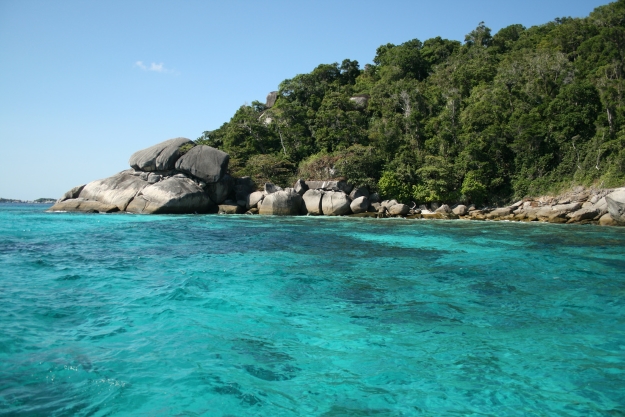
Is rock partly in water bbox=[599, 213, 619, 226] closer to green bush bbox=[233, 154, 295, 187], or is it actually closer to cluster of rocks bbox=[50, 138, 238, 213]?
green bush bbox=[233, 154, 295, 187]

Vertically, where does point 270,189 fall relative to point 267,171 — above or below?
below

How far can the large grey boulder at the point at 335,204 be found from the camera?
2900 cm

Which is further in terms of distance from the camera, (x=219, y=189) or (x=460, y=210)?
(x=219, y=189)

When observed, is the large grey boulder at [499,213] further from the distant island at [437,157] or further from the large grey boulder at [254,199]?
the large grey boulder at [254,199]

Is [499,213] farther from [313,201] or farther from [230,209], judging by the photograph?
[230,209]

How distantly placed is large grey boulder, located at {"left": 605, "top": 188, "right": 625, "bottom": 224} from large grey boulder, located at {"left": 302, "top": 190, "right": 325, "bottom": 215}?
17520 millimetres

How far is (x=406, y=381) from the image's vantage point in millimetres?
4340

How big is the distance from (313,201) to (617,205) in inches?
721

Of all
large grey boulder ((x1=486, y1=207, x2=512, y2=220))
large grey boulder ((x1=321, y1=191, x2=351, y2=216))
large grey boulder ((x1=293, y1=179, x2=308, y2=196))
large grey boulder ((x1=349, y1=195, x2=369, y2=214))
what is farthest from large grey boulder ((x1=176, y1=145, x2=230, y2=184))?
large grey boulder ((x1=486, y1=207, x2=512, y2=220))

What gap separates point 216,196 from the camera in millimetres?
32250

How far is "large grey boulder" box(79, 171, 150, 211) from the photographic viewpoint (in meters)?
30.6

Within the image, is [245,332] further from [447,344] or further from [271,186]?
[271,186]

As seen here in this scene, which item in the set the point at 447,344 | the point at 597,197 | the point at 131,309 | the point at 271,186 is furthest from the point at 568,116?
the point at 131,309

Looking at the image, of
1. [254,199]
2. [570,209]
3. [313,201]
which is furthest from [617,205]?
[254,199]
